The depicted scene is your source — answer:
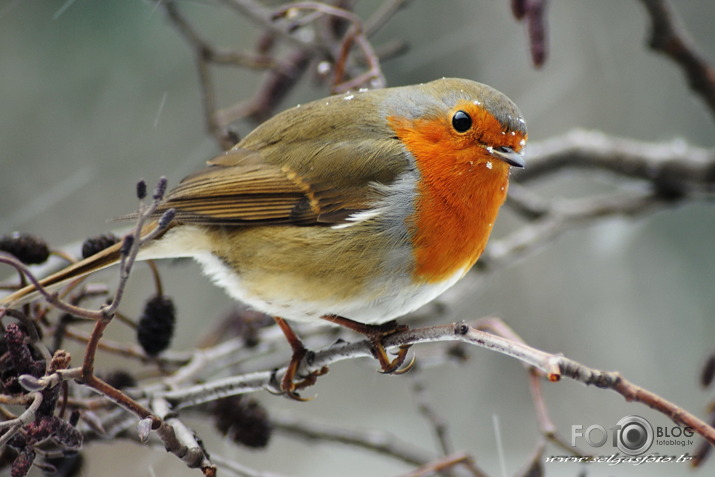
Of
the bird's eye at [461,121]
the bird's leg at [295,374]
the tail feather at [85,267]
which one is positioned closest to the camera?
the tail feather at [85,267]

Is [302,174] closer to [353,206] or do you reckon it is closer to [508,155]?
[353,206]

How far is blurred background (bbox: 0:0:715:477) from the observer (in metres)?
5.32

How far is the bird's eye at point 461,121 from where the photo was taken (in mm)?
2572

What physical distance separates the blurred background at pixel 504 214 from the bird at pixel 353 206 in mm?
2658

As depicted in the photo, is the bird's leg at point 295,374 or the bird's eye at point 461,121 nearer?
the bird's leg at point 295,374

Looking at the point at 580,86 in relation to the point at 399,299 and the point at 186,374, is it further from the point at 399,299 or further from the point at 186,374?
the point at 186,374

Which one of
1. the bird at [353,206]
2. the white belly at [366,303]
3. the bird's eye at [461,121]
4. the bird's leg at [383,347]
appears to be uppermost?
the bird's eye at [461,121]

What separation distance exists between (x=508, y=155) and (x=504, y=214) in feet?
11.4

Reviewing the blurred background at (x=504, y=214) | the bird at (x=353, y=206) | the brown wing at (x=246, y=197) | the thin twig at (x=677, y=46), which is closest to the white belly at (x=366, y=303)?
the bird at (x=353, y=206)

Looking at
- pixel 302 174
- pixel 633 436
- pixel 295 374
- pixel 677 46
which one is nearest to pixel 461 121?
pixel 302 174

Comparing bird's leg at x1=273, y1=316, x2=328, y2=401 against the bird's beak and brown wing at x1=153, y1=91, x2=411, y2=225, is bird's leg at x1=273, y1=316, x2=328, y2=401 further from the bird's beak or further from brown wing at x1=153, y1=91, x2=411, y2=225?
the bird's beak

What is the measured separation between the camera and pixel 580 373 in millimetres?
1478

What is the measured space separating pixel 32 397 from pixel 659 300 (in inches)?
199

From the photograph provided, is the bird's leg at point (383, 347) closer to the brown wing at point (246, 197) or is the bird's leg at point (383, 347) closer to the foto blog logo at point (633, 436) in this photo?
the brown wing at point (246, 197)
